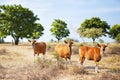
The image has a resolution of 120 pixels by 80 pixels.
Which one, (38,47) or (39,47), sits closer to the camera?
(38,47)

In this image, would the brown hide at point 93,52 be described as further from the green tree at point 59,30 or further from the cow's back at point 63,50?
the green tree at point 59,30

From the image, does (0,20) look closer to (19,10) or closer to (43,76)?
(19,10)

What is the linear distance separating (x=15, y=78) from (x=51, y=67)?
130 inches

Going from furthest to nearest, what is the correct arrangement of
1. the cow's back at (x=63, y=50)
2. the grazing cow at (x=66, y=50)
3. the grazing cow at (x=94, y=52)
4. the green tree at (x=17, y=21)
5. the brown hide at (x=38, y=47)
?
1. the green tree at (x=17, y=21)
2. the brown hide at (x=38, y=47)
3. the cow's back at (x=63, y=50)
4. the grazing cow at (x=66, y=50)
5. the grazing cow at (x=94, y=52)

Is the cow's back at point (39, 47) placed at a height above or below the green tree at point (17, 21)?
below

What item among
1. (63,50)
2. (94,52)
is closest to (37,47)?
(63,50)

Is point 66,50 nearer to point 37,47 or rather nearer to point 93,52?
point 93,52

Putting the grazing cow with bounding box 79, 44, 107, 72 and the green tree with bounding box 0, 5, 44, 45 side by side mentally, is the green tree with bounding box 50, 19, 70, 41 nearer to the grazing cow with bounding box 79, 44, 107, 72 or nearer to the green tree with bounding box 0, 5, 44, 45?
the green tree with bounding box 0, 5, 44, 45

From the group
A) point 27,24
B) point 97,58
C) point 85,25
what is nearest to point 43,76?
point 97,58

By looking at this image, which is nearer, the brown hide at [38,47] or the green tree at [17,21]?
the brown hide at [38,47]

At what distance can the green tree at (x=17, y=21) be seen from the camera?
6131 cm

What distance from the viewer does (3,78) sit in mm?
15836

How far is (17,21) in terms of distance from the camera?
203 ft

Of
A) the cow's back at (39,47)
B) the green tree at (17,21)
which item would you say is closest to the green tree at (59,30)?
the green tree at (17,21)
